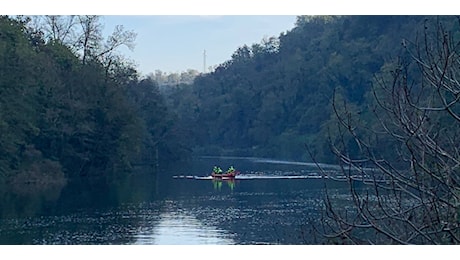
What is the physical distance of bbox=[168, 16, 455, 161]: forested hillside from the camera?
38.6 metres

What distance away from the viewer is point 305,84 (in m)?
42.2

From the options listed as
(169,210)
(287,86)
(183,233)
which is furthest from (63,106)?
(287,86)

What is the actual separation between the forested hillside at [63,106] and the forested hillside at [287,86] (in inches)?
326

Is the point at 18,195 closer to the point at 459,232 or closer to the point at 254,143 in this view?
the point at 459,232

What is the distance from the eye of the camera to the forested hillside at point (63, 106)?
1005 inches

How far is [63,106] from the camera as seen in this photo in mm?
27656

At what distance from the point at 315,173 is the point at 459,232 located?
24.9 metres

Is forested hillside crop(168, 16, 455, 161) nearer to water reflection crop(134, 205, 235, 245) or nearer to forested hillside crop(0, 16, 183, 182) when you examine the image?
forested hillside crop(0, 16, 183, 182)

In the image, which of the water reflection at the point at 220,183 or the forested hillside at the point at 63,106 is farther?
the forested hillside at the point at 63,106

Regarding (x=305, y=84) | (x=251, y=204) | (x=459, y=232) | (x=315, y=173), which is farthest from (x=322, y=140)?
(x=459, y=232)

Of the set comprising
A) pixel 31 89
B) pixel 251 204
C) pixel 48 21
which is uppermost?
pixel 48 21

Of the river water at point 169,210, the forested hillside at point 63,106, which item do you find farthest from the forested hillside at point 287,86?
the river water at point 169,210

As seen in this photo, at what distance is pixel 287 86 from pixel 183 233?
29341mm

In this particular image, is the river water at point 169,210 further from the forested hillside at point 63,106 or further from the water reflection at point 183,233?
the forested hillside at point 63,106
